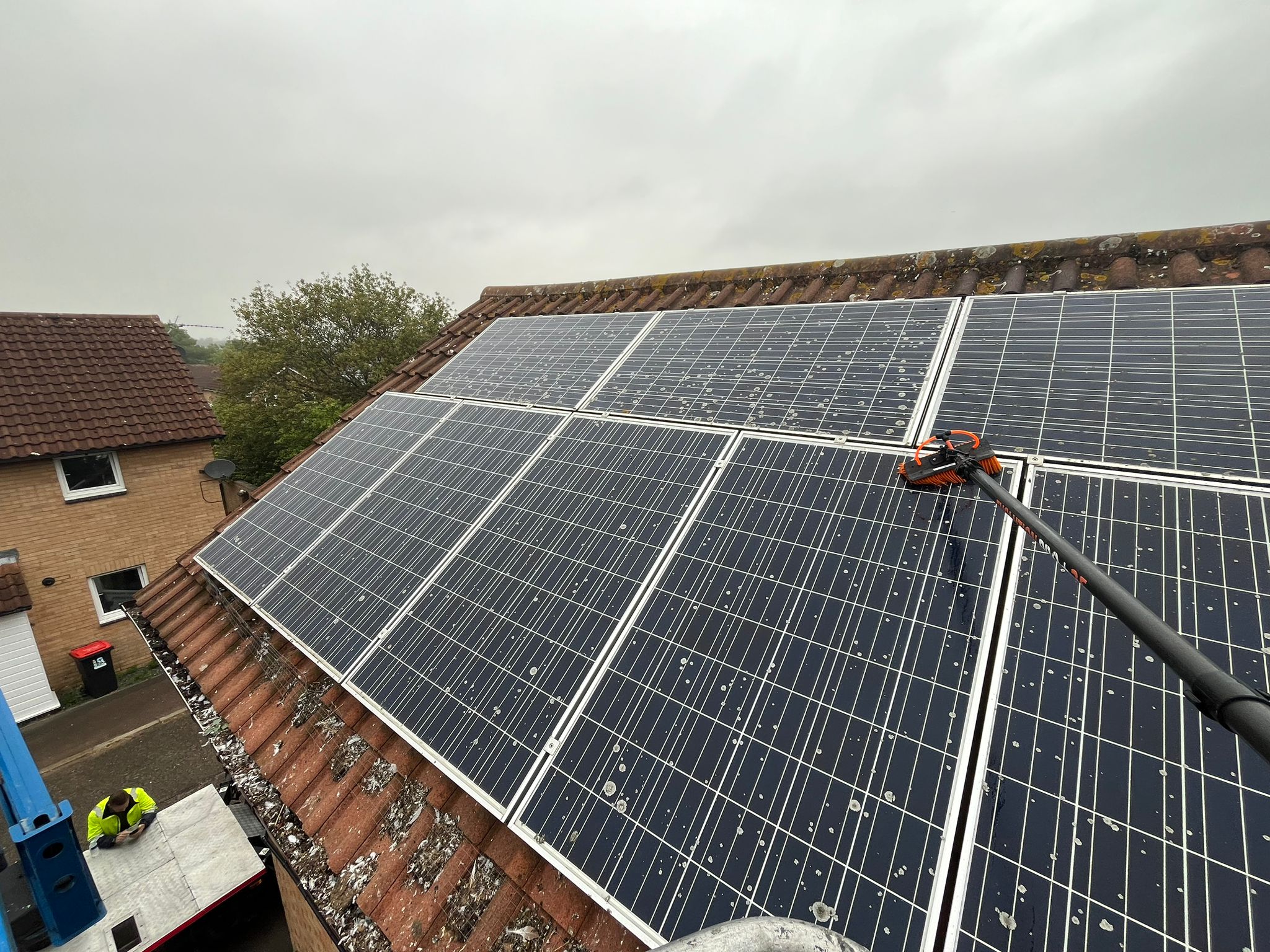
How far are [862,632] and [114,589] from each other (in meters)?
19.1

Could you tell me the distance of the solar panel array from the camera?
1.99m

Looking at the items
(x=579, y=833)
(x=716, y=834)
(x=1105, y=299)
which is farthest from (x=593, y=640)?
(x=1105, y=299)

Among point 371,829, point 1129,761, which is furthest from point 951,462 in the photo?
point 371,829

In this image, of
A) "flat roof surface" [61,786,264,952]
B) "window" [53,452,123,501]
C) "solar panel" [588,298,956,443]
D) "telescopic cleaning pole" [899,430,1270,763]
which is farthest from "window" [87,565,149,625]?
"telescopic cleaning pole" [899,430,1270,763]

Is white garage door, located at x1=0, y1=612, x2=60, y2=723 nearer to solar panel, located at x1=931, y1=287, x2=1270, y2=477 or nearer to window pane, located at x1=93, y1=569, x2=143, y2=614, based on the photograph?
window pane, located at x1=93, y1=569, x2=143, y2=614

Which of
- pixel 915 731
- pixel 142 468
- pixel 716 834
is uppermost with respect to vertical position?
pixel 915 731

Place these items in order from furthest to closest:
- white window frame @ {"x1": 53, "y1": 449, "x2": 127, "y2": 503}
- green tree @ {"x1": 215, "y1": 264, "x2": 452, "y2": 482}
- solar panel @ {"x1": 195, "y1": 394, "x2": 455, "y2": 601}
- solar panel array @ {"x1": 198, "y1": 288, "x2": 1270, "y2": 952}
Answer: green tree @ {"x1": 215, "y1": 264, "x2": 452, "y2": 482}, white window frame @ {"x1": 53, "y1": 449, "x2": 127, "y2": 503}, solar panel @ {"x1": 195, "y1": 394, "x2": 455, "y2": 601}, solar panel array @ {"x1": 198, "y1": 288, "x2": 1270, "y2": 952}

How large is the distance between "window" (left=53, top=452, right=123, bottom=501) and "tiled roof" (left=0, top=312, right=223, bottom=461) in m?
0.67

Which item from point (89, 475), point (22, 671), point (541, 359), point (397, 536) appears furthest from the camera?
point (89, 475)

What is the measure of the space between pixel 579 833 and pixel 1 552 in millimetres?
17144

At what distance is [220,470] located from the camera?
43.3ft

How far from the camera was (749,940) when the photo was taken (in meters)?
1.08

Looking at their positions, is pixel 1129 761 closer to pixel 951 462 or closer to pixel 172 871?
pixel 951 462

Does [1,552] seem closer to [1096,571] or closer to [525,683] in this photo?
[525,683]
